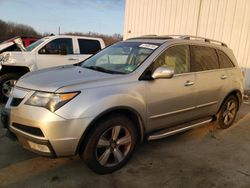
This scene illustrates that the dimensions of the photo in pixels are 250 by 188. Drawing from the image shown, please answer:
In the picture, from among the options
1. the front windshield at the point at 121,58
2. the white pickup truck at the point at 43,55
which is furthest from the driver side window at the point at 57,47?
the front windshield at the point at 121,58

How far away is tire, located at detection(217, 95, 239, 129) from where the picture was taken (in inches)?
206

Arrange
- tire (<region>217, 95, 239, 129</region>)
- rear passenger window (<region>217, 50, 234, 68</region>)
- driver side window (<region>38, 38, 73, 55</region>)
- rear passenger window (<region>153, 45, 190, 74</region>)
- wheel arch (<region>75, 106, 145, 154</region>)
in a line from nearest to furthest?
wheel arch (<region>75, 106, 145, 154</region>), rear passenger window (<region>153, 45, 190, 74</region>), rear passenger window (<region>217, 50, 234, 68</region>), tire (<region>217, 95, 239, 129</region>), driver side window (<region>38, 38, 73, 55</region>)

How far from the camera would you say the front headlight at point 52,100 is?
2951 millimetres

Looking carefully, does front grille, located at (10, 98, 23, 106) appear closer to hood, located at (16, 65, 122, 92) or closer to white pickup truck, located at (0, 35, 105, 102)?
hood, located at (16, 65, 122, 92)

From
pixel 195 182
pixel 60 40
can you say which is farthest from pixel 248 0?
pixel 195 182

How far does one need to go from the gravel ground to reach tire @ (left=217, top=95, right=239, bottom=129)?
74cm

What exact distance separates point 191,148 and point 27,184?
254cm

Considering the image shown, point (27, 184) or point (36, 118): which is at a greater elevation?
point (36, 118)

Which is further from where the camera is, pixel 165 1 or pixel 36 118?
pixel 165 1

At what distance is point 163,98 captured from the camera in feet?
12.5

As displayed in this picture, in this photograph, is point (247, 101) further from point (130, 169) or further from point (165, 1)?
point (130, 169)

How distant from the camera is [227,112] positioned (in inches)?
213

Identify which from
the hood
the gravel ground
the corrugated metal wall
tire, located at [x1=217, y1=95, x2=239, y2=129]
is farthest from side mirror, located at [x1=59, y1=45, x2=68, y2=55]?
the corrugated metal wall

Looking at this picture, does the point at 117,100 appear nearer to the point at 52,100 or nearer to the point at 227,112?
the point at 52,100
